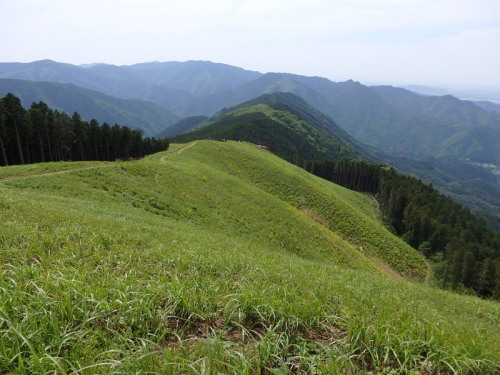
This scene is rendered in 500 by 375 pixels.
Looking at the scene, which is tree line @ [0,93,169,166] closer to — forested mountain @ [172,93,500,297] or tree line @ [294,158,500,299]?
tree line @ [294,158,500,299]

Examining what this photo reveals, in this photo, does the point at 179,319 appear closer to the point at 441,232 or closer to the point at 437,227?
the point at 441,232

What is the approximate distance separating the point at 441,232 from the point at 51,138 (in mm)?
103412

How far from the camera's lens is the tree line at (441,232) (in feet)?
184

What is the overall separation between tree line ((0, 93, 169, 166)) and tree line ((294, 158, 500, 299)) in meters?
88.5

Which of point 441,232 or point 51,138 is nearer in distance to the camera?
point 51,138

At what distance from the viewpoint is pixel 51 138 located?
60.4 metres

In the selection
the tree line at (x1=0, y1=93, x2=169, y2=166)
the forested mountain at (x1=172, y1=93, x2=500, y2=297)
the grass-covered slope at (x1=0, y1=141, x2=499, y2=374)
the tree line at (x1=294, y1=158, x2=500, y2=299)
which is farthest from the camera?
the forested mountain at (x1=172, y1=93, x2=500, y2=297)

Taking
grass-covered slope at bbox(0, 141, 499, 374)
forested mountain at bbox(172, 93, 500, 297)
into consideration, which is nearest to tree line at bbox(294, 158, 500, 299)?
forested mountain at bbox(172, 93, 500, 297)

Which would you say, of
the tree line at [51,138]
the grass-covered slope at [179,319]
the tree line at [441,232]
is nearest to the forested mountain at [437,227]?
the tree line at [441,232]

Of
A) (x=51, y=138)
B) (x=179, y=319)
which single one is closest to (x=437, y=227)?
(x=179, y=319)

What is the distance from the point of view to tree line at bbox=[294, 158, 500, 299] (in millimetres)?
56062

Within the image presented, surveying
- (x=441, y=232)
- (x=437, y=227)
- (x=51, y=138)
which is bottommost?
(x=441, y=232)

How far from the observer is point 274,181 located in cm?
6525

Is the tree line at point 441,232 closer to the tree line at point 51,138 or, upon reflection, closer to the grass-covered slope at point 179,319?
the grass-covered slope at point 179,319
